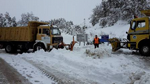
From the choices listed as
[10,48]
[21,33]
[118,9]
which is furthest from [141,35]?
[118,9]

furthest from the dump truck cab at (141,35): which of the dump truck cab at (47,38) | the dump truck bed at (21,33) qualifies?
the dump truck bed at (21,33)

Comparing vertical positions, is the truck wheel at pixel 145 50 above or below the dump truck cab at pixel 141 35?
below

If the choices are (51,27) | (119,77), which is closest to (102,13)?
(51,27)

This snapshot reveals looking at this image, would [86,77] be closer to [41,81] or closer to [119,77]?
[119,77]

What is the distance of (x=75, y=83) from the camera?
545cm

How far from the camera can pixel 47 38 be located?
1391 centimetres

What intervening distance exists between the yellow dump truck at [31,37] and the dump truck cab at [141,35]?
6265mm

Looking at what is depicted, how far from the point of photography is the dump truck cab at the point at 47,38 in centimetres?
1389

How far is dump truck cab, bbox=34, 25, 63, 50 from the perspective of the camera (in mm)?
13889

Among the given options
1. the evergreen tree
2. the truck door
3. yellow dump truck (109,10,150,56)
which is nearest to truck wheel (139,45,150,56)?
yellow dump truck (109,10,150,56)

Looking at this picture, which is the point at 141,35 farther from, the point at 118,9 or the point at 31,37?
the point at 118,9

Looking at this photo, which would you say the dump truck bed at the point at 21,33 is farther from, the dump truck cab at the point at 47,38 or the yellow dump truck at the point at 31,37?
the dump truck cab at the point at 47,38

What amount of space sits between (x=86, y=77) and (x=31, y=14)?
5921cm

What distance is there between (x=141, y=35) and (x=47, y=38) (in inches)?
294
